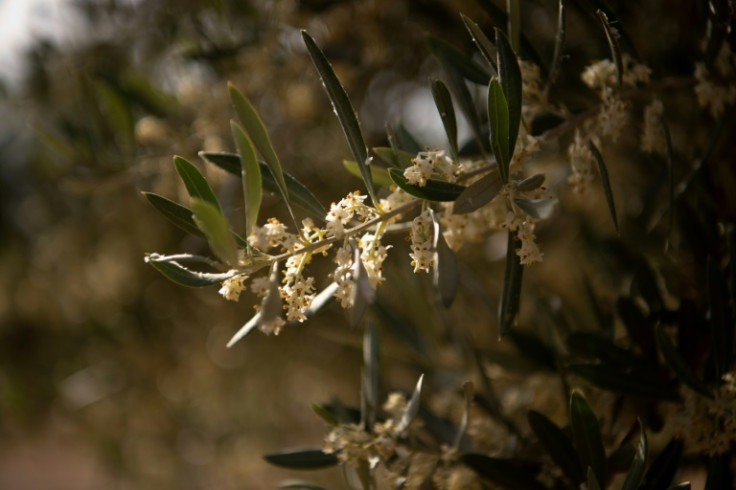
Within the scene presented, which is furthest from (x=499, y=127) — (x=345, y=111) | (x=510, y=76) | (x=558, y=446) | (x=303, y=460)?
(x=303, y=460)

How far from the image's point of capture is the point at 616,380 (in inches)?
32.6

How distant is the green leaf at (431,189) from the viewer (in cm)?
65

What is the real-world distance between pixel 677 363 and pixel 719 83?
1.30 ft

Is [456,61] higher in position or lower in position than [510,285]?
higher

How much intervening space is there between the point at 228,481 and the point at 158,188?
4.28 ft

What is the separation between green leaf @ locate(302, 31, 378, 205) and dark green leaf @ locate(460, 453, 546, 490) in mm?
375

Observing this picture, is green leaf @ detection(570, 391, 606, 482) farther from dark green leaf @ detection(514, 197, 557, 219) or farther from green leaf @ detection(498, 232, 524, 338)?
dark green leaf @ detection(514, 197, 557, 219)

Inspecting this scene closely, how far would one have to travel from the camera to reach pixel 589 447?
2.48ft

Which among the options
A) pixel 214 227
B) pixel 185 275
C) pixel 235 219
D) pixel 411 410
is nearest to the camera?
pixel 214 227

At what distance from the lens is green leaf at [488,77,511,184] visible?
642mm

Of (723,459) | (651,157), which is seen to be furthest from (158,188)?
(723,459)

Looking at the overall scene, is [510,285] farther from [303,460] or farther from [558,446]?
[303,460]

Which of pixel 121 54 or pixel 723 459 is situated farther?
pixel 121 54

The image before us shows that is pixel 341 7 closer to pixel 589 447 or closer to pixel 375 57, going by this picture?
pixel 375 57
